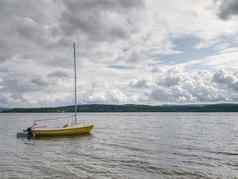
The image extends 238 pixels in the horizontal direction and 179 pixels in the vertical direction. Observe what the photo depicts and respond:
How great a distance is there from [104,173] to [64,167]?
4041mm

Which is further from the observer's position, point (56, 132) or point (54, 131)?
point (56, 132)

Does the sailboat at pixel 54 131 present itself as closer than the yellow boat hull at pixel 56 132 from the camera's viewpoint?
Yes

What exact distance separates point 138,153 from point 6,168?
1404 cm

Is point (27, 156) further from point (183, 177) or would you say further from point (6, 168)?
point (183, 177)

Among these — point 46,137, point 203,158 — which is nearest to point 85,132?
point 46,137

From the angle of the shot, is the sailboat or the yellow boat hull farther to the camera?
the yellow boat hull

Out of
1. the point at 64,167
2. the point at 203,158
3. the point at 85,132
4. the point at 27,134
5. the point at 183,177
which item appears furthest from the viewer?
the point at 85,132

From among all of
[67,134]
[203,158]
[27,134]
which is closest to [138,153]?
[203,158]

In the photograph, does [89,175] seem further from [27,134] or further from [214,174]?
[27,134]

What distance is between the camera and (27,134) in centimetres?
4622

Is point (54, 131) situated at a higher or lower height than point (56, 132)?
higher

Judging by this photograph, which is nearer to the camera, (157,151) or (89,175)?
(89,175)

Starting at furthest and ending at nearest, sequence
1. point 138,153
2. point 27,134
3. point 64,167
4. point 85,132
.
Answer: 1. point 85,132
2. point 27,134
3. point 138,153
4. point 64,167

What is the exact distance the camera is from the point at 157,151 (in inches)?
1222
